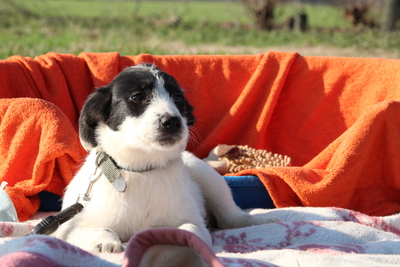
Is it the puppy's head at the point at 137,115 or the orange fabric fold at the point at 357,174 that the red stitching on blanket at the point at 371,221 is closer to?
the orange fabric fold at the point at 357,174

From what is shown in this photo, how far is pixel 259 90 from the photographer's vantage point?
5301 millimetres

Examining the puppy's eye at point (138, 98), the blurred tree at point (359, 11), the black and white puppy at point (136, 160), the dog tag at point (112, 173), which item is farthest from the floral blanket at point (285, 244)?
the blurred tree at point (359, 11)

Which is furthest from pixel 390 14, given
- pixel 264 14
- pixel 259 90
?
pixel 259 90

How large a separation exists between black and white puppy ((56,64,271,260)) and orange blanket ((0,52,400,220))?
1.75m

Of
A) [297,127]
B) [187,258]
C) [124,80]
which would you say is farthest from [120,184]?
[297,127]

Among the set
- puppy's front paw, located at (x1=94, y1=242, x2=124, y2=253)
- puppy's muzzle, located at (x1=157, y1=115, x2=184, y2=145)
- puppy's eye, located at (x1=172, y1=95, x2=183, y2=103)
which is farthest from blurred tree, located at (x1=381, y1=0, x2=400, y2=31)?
puppy's front paw, located at (x1=94, y1=242, x2=124, y2=253)

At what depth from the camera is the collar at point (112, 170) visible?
302 cm

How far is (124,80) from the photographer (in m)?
3.07

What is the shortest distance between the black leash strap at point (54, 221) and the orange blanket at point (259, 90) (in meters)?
1.92

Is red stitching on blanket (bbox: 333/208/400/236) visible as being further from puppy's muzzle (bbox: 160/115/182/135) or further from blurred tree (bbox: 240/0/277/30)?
blurred tree (bbox: 240/0/277/30)

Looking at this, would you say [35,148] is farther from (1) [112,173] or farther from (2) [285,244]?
(2) [285,244]

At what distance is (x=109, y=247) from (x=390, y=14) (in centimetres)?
1295

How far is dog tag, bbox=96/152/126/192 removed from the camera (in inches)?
119

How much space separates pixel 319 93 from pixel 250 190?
5.54 ft
